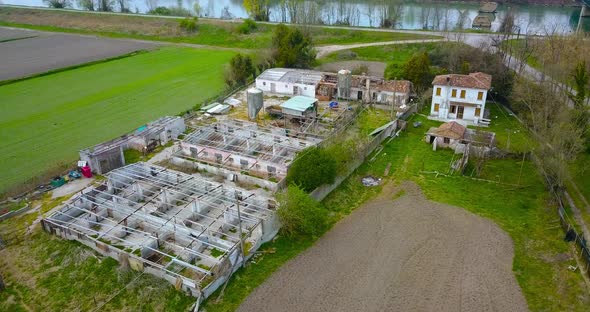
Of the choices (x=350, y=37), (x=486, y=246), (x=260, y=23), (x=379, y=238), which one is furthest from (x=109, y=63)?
(x=486, y=246)

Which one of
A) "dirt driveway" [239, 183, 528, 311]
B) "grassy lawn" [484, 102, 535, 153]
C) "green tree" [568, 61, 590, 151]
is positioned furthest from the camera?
"grassy lawn" [484, 102, 535, 153]

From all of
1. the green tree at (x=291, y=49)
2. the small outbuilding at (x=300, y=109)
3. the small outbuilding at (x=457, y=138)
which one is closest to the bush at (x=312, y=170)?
A: the small outbuilding at (x=457, y=138)

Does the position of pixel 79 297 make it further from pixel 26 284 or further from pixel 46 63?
pixel 46 63

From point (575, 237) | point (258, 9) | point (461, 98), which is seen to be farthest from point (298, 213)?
point (258, 9)

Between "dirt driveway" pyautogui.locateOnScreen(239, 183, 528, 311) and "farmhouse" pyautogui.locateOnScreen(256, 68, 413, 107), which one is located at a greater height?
"farmhouse" pyautogui.locateOnScreen(256, 68, 413, 107)

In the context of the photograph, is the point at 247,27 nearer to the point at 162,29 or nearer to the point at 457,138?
the point at 162,29

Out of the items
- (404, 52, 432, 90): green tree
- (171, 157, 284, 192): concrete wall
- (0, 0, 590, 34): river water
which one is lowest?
(171, 157, 284, 192): concrete wall

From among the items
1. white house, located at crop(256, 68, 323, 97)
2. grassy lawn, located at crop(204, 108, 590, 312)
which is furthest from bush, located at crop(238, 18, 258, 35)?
grassy lawn, located at crop(204, 108, 590, 312)

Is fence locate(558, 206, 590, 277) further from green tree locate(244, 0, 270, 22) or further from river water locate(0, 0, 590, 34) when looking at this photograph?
green tree locate(244, 0, 270, 22)
